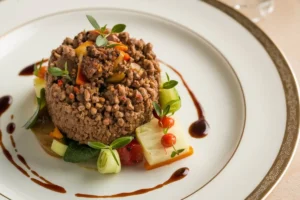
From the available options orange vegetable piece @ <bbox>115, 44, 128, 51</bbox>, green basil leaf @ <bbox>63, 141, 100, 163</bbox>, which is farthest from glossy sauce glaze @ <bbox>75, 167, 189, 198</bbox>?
orange vegetable piece @ <bbox>115, 44, 128, 51</bbox>

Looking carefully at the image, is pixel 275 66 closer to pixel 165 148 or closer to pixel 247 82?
pixel 247 82

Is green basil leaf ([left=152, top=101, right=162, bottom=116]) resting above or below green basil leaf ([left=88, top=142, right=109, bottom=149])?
above

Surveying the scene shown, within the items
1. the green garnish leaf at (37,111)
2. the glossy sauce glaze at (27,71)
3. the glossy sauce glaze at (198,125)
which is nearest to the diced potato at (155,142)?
the glossy sauce glaze at (198,125)

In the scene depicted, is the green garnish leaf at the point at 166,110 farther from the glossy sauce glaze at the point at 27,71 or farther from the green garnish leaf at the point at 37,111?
the glossy sauce glaze at the point at 27,71

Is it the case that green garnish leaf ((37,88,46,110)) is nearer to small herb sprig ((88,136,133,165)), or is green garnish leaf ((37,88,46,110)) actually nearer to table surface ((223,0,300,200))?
small herb sprig ((88,136,133,165))

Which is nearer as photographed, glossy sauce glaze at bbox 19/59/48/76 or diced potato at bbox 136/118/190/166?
diced potato at bbox 136/118/190/166

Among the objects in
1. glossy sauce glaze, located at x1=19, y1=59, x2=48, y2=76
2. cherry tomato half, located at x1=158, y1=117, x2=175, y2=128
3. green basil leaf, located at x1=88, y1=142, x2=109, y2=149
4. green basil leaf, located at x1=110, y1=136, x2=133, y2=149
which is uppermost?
glossy sauce glaze, located at x1=19, y1=59, x2=48, y2=76
